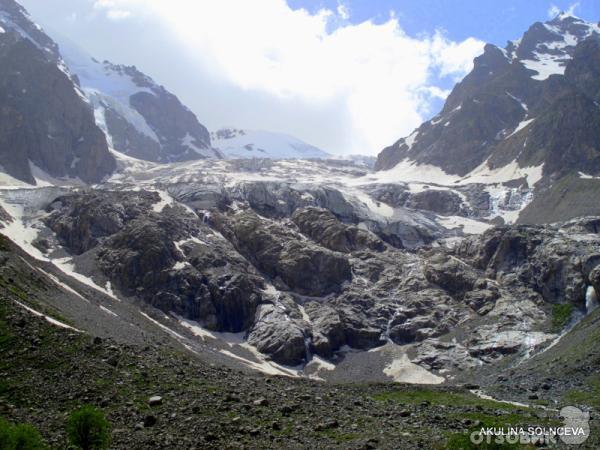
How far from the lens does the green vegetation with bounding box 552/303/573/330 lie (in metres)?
117

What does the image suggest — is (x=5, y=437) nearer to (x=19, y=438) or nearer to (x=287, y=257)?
(x=19, y=438)

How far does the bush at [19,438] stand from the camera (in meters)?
32.7

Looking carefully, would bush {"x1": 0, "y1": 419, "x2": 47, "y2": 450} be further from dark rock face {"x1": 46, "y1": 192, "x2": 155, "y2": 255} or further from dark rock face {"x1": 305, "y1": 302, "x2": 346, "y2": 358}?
dark rock face {"x1": 46, "y1": 192, "x2": 155, "y2": 255}

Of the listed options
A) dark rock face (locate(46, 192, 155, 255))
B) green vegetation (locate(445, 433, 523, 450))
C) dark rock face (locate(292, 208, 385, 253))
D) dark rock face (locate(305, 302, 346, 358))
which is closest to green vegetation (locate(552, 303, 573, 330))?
dark rock face (locate(305, 302, 346, 358))

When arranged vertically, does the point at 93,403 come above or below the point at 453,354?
below

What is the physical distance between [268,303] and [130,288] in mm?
27589

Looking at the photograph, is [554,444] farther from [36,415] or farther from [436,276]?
[436,276]

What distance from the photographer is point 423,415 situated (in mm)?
47156

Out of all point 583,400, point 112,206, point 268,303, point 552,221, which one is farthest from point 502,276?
point 112,206

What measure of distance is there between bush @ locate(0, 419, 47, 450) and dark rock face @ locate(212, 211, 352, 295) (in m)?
112

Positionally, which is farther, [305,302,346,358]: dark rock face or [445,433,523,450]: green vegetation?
[305,302,346,358]: dark rock face

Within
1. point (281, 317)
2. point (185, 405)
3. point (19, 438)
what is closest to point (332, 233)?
point (281, 317)

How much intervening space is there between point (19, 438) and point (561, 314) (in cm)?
10692

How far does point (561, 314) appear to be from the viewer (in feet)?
396
